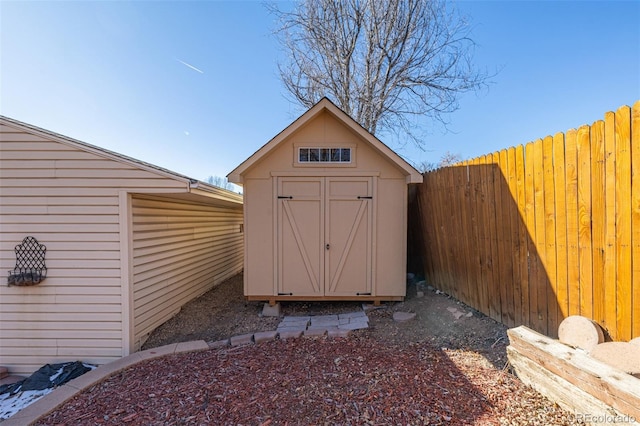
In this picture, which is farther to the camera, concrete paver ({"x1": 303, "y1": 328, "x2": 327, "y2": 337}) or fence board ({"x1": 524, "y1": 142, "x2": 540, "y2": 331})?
concrete paver ({"x1": 303, "y1": 328, "x2": 327, "y2": 337})

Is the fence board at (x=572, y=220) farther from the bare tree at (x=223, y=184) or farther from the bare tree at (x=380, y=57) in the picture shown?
the bare tree at (x=380, y=57)

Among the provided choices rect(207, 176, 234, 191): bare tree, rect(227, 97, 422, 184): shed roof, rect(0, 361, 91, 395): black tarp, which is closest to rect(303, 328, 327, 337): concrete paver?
rect(227, 97, 422, 184): shed roof

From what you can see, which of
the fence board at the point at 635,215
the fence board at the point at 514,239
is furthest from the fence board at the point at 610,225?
the fence board at the point at 514,239

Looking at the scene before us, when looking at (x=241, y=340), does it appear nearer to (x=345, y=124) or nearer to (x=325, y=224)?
(x=325, y=224)

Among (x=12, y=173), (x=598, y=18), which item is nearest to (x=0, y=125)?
(x=12, y=173)

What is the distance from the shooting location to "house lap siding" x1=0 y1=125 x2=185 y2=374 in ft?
12.6

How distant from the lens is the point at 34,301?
12.7 ft

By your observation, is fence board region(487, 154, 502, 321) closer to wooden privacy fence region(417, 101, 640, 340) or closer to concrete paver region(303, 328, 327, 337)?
wooden privacy fence region(417, 101, 640, 340)

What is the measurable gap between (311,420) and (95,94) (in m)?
7.78

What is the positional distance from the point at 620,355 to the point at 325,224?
137 inches

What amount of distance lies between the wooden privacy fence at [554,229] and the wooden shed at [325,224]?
39.9 inches

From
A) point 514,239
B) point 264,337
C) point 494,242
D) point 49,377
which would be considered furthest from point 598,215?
point 49,377

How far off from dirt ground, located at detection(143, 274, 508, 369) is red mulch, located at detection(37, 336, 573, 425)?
0.32 meters

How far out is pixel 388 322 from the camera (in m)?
4.06
